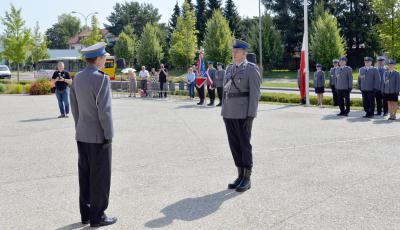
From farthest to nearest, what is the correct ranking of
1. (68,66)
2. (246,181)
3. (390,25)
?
(68,66)
(390,25)
(246,181)

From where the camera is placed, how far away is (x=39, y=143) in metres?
10.6

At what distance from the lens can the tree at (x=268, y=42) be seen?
5112cm

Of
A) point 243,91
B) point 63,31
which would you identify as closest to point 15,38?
point 243,91

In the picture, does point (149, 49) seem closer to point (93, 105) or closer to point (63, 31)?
point (93, 105)

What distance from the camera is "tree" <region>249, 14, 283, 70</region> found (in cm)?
5112

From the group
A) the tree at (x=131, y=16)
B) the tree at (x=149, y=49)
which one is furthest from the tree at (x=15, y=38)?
the tree at (x=131, y=16)

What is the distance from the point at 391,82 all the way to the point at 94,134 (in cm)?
1126

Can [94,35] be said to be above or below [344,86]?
above

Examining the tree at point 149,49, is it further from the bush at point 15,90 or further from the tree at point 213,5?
the bush at point 15,90

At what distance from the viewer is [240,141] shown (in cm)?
634

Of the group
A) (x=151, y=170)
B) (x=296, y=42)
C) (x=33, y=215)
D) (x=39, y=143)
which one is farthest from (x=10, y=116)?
(x=296, y=42)

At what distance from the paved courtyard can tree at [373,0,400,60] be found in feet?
58.0

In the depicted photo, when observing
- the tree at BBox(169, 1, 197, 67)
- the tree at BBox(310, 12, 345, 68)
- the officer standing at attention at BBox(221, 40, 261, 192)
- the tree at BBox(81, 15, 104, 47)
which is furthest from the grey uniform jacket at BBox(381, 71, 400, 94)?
the tree at BBox(81, 15, 104, 47)

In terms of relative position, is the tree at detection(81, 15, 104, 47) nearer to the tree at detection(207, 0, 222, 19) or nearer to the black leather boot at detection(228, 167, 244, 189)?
the tree at detection(207, 0, 222, 19)
